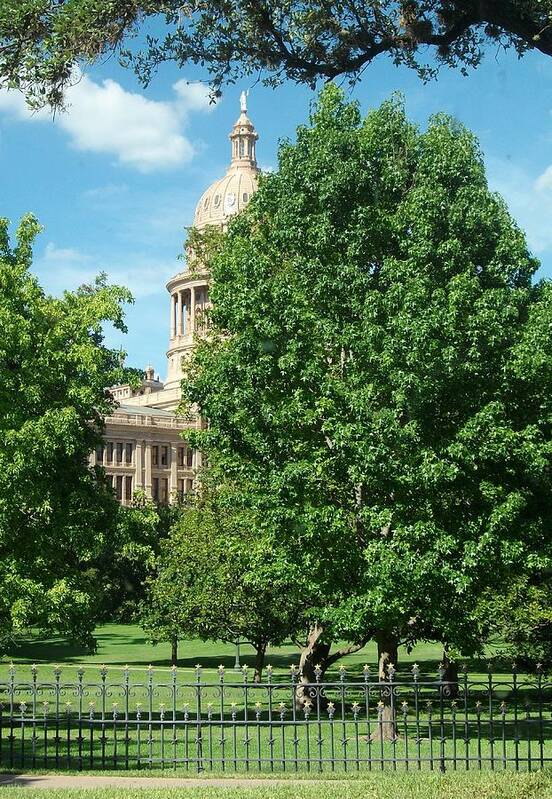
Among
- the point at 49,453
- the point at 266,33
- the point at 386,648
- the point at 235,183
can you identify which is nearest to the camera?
the point at 266,33

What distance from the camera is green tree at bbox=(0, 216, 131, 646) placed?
54.6 ft

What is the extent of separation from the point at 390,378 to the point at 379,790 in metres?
6.55

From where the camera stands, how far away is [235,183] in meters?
132

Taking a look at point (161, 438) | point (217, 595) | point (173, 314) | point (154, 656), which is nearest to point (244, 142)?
point (173, 314)

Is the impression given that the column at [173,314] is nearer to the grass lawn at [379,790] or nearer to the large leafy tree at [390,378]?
the large leafy tree at [390,378]

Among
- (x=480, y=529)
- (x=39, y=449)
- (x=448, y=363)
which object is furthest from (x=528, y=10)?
(x=39, y=449)

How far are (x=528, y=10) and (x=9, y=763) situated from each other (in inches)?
480

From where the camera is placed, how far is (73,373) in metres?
18.0

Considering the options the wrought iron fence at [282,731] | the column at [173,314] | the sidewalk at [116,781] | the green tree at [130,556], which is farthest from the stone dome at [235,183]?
the sidewalk at [116,781]

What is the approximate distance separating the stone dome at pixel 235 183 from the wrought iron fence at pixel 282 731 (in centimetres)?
10497

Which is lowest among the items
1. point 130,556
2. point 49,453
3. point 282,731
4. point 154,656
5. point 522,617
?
point 154,656

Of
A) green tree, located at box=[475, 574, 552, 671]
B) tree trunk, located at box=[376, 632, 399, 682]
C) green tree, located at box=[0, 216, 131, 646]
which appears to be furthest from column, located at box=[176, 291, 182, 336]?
tree trunk, located at box=[376, 632, 399, 682]

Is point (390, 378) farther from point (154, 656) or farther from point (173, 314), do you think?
point (173, 314)

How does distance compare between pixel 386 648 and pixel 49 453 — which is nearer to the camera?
pixel 49 453
